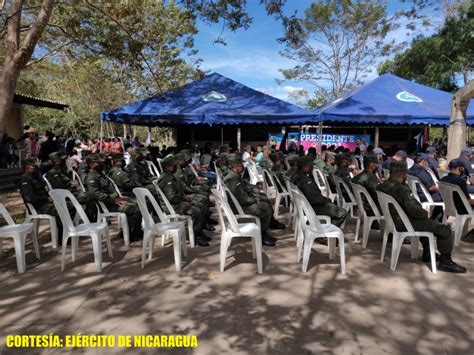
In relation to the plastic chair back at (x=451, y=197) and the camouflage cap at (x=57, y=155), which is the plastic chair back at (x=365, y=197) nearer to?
the plastic chair back at (x=451, y=197)

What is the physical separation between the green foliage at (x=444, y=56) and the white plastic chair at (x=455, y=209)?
41.5 feet

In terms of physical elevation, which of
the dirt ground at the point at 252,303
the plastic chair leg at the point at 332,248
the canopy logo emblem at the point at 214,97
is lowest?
the dirt ground at the point at 252,303

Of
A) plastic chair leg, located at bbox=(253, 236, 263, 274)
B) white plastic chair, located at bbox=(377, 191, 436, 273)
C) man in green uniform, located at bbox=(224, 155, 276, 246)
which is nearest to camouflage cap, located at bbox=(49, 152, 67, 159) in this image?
man in green uniform, located at bbox=(224, 155, 276, 246)

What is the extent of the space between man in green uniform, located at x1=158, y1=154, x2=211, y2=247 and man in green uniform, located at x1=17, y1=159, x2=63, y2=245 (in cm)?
144

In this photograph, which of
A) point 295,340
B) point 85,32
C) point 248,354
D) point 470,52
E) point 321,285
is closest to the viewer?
point 248,354

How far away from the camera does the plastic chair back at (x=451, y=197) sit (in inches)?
192

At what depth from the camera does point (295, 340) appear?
8.94 ft

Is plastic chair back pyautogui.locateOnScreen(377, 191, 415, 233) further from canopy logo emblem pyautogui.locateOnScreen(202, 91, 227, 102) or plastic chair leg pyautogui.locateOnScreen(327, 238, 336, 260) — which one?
canopy logo emblem pyautogui.locateOnScreen(202, 91, 227, 102)

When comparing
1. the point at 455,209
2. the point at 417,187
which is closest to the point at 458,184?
the point at 455,209

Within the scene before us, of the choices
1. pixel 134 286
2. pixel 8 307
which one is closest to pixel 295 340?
pixel 134 286

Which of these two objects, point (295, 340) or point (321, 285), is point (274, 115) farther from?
point (295, 340)

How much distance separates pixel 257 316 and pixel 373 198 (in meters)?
2.72

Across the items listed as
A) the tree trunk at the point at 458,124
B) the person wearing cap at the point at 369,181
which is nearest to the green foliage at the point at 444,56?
the tree trunk at the point at 458,124

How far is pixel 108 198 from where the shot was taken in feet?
16.4
